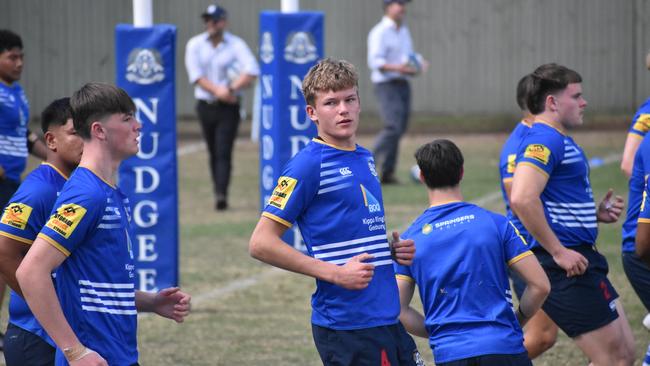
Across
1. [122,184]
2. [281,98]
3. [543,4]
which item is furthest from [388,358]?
[543,4]

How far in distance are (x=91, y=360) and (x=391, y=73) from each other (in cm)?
1187

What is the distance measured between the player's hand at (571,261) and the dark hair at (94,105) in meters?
2.68

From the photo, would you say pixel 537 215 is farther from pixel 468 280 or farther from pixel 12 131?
pixel 12 131

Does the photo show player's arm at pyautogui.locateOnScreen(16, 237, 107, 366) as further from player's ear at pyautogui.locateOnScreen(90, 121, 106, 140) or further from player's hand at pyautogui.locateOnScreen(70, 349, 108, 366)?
player's ear at pyautogui.locateOnScreen(90, 121, 106, 140)

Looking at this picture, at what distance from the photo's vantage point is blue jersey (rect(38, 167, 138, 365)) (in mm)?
4246

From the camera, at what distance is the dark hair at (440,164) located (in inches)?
203

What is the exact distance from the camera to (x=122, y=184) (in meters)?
9.26

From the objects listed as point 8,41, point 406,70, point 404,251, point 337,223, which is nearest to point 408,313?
point 404,251

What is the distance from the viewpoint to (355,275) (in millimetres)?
4617

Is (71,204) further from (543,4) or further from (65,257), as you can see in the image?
(543,4)

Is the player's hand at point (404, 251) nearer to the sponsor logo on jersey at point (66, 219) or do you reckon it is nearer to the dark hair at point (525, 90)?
the sponsor logo on jersey at point (66, 219)

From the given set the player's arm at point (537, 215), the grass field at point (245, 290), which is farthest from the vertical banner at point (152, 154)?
the player's arm at point (537, 215)

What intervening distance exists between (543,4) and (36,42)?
10811 millimetres

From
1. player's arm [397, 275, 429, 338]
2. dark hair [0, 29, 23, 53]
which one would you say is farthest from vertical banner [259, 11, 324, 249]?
player's arm [397, 275, 429, 338]
